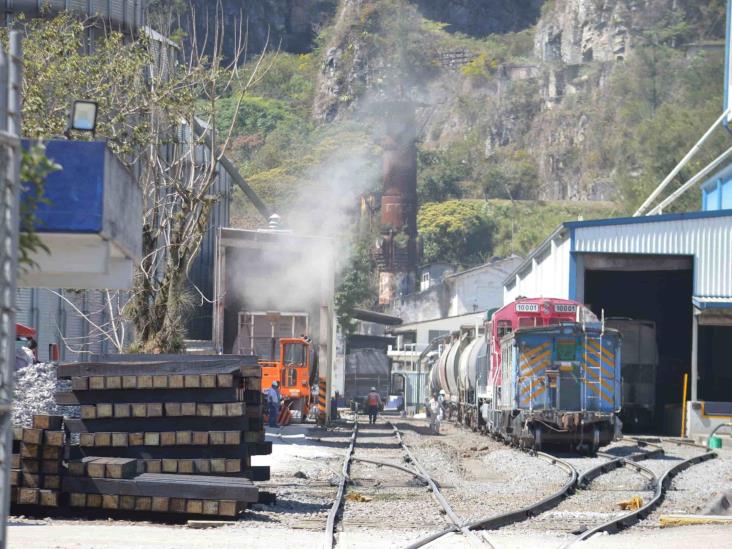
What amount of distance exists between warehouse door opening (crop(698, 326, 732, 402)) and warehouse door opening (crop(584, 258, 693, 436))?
0.55 meters

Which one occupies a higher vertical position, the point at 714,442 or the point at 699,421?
the point at 699,421

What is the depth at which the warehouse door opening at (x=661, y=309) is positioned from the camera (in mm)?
37875

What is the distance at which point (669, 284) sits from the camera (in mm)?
39594

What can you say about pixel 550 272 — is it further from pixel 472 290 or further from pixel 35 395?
pixel 472 290

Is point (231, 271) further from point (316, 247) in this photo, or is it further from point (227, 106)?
point (227, 106)

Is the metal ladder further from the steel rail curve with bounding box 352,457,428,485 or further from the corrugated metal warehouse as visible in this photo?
the corrugated metal warehouse

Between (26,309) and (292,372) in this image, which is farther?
(26,309)

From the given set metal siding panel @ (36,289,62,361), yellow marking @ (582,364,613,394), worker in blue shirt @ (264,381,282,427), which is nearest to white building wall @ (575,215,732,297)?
worker in blue shirt @ (264,381,282,427)

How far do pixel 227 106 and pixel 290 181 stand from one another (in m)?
31.6

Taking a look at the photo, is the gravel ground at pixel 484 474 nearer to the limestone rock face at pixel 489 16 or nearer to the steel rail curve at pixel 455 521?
the steel rail curve at pixel 455 521

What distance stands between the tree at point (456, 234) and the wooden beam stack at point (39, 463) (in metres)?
93.3

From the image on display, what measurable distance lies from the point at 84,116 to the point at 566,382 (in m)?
16.6

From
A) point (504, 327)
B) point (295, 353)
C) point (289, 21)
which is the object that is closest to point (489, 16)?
point (289, 21)

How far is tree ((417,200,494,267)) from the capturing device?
348ft
